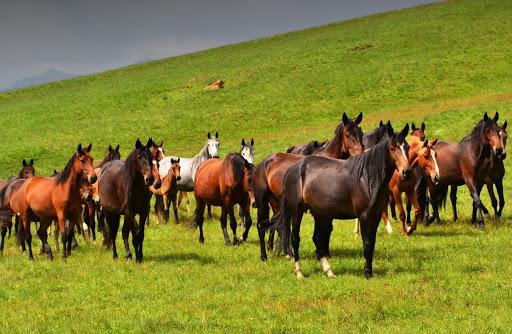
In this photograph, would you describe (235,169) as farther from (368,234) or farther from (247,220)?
(368,234)

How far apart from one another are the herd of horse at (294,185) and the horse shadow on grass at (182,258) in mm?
732

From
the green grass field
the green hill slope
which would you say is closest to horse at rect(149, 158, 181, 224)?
the green grass field

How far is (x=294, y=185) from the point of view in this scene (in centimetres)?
1247

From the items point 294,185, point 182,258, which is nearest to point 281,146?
point 182,258

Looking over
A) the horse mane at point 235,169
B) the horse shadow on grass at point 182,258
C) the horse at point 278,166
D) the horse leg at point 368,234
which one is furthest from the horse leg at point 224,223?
the horse leg at point 368,234

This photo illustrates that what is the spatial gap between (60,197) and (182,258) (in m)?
3.27

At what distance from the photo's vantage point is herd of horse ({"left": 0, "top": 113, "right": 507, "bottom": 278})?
11703 mm

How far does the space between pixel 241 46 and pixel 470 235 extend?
72.8 meters

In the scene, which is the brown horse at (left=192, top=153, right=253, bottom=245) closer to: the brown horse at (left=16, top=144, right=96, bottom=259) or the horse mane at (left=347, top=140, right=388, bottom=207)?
the brown horse at (left=16, top=144, right=96, bottom=259)

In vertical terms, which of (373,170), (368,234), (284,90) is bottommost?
(368,234)

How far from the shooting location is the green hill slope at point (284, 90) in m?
48.5

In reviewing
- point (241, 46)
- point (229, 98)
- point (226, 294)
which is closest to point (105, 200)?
point (226, 294)

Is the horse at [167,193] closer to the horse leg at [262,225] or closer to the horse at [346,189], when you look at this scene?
the horse leg at [262,225]

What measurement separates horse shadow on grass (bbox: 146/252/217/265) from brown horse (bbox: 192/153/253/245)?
144 cm
